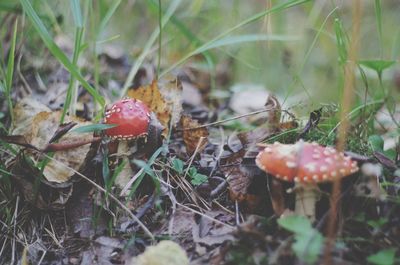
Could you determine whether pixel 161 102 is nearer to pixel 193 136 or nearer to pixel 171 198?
pixel 193 136

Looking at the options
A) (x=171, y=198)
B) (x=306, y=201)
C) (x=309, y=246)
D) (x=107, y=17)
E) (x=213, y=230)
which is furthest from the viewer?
(x=107, y=17)

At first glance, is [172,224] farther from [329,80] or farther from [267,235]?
Answer: [329,80]

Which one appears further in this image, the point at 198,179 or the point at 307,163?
the point at 198,179

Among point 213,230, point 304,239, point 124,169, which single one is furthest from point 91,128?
point 304,239

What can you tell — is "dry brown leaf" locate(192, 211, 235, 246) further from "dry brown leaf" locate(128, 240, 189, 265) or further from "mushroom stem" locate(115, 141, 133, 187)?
"mushroom stem" locate(115, 141, 133, 187)

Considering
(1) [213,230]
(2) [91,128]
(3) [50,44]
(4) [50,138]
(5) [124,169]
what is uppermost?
(3) [50,44]

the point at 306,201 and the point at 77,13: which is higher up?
the point at 77,13

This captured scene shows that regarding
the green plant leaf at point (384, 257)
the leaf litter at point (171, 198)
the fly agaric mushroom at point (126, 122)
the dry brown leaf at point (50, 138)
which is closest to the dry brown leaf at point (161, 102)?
the leaf litter at point (171, 198)

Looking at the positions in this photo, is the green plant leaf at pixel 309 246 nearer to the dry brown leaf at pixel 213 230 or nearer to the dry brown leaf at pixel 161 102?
the dry brown leaf at pixel 213 230
